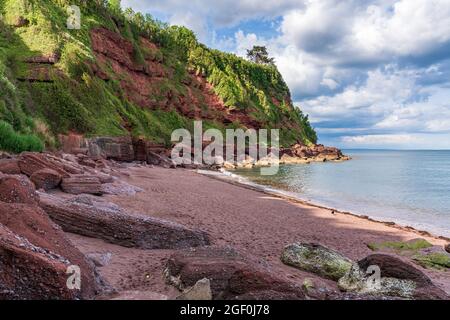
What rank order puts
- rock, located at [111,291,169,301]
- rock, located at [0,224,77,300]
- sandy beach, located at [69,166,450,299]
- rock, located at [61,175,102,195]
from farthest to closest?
1. rock, located at [61,175,102,195]
2. sandy beach, located at [69,166,450,299]
3. rock, located at [111,291,169,301]
4. rock, located at [0,224,77,300]

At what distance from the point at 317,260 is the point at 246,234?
2.97 meters

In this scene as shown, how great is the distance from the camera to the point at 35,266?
11.8 feet

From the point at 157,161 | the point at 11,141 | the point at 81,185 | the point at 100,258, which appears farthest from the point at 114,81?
the point at 100,258

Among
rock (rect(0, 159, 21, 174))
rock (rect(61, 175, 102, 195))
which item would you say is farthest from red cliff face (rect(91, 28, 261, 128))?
rock (rect(0, 159, 21, 174))

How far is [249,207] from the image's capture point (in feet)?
50.0

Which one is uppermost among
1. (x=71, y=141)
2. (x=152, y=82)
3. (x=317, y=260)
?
(x=152, y=82)

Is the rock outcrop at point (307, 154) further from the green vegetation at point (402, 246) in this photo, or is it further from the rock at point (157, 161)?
the green vegetation at point (402, 246)

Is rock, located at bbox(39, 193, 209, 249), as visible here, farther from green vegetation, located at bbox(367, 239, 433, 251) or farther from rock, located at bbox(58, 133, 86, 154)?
rock, located at bbox(58, 133, 86, 154)

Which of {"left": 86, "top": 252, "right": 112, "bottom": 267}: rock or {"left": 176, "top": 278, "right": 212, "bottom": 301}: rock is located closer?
{"left": 176, "top": 278, "right": 212, "bottom": 301}: rock

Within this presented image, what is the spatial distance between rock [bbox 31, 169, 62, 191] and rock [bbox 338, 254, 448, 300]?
7607 mm

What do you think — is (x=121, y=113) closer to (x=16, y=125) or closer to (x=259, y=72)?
(x=16, y=125)

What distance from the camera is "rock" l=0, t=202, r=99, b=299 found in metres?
3.47

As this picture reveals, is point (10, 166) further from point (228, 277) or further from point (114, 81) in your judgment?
point (114, 81)
